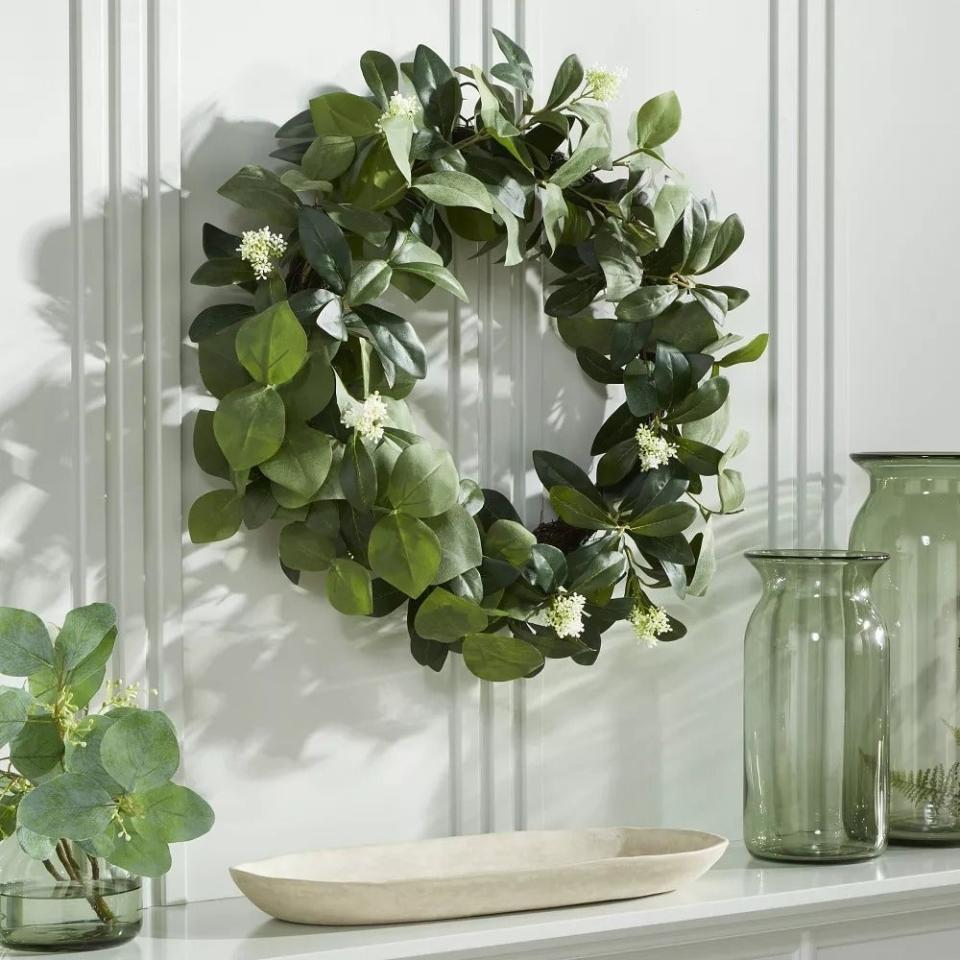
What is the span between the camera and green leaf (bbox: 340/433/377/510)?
0.98 metres

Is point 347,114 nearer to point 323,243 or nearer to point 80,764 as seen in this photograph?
point 323,243

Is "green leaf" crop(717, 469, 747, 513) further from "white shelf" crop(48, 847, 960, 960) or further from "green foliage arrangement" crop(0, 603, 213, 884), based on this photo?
"green foliage arrangement" crop(0, 603, 213, 884)

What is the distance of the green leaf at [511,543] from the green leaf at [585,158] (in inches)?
11.5

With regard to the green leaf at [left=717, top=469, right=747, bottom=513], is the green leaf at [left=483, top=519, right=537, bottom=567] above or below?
below

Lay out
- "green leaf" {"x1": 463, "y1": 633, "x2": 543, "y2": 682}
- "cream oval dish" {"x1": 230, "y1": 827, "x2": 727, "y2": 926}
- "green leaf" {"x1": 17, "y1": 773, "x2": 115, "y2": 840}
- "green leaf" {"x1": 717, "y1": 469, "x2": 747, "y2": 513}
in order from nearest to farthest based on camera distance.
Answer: "green leaf" {"x1": 17, "y1": 773, "x2": 115, "y2": 840} → "cream oval dish" {"x1": 230, "y1": 827, "x2": 727, "y2": 926} → "green leaf" {"x1": 463, "y1": 633, "x2": 543, "y2": 682} → "green leaf" {"x1": 717, "y1": 469, "x2": 747, "y2": 513}

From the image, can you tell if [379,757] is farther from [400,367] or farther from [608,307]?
[608,307]

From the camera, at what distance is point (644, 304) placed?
3.68ft

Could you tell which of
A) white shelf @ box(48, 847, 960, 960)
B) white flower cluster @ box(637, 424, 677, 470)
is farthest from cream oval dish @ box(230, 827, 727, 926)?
white flower cluster @ box(637, 424, 677, 470)

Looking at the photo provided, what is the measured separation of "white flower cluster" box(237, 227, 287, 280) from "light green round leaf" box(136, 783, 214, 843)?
1.27ft

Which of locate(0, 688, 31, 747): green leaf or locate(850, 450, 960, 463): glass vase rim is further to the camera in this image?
locate(850, 450, 960, 463): glass vase rim

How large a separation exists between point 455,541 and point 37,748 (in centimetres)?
34

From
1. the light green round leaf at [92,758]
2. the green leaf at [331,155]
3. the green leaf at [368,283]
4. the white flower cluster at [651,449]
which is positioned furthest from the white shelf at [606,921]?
the green leaf at [331,155]

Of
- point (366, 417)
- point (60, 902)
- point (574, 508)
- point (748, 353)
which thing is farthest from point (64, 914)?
point (748, 353)

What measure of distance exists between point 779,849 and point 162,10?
0.88 metres
